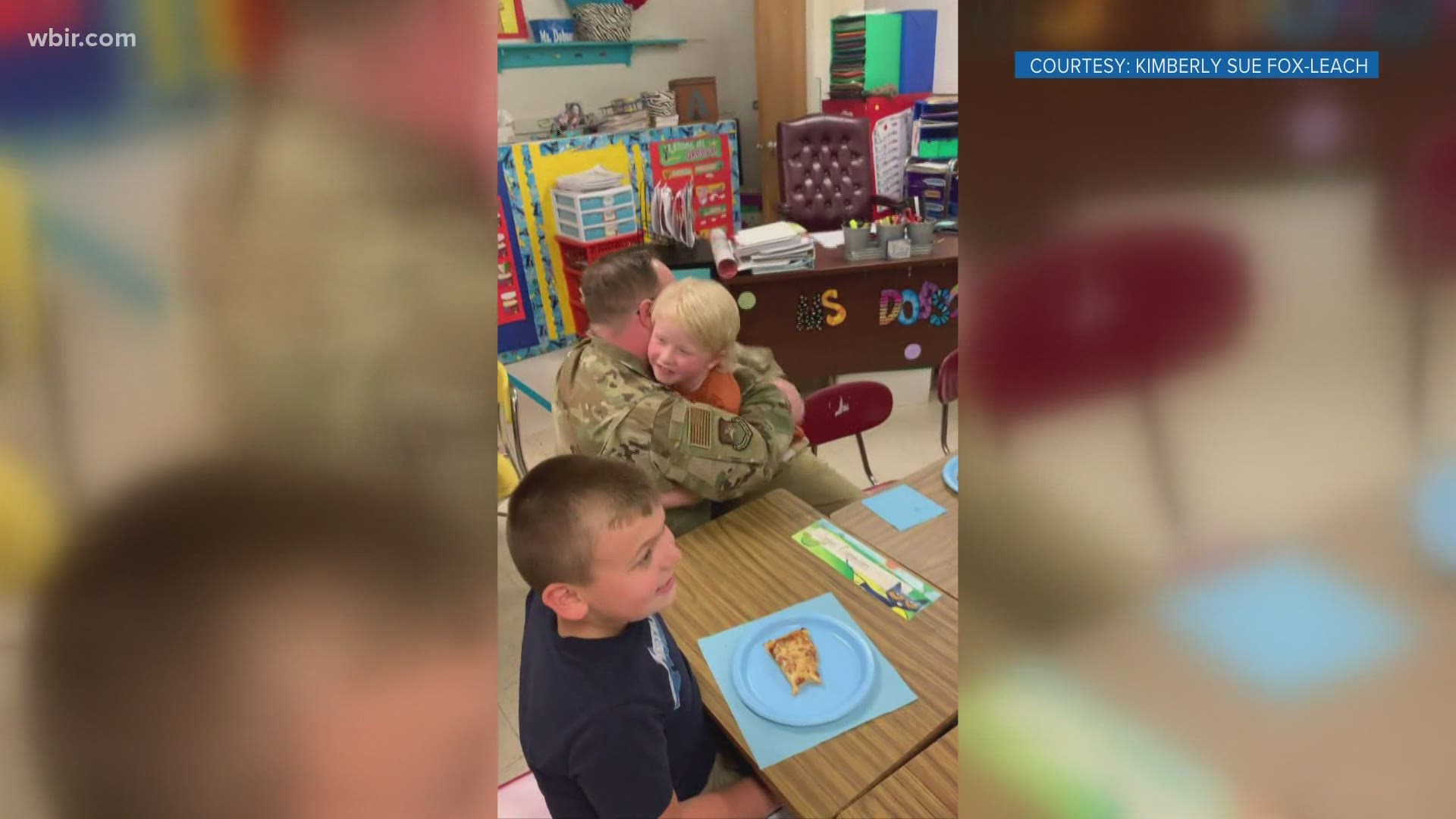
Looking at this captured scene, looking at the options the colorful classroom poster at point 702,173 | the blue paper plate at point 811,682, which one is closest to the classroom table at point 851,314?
the colorful classroom poster at point 702,173

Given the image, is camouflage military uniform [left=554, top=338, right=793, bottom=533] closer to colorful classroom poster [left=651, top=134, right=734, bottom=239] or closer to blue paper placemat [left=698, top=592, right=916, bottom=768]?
blue paper placemat [left=698, top=592, right=916, bottom=768]

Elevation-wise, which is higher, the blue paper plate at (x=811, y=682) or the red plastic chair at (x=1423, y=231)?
the red plastic chair at (x=1423, y=231)

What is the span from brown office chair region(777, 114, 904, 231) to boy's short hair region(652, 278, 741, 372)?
2767 mm

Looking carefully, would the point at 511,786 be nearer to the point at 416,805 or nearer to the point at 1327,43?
the point at 416,805

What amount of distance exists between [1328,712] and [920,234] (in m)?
3.28

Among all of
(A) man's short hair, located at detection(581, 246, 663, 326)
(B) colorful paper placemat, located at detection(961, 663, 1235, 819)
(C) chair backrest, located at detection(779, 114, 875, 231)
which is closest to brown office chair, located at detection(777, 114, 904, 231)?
(C) chair backrest, located at detection(779, 114, 875, 231)

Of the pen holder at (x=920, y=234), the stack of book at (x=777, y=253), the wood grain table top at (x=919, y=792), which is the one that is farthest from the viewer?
the pen holder at (x=920, y=234)

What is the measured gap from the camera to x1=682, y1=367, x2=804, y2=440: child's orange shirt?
1951mm

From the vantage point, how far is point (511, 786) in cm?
147

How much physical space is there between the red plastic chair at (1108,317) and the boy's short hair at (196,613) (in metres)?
0.21

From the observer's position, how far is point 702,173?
4.82 meters

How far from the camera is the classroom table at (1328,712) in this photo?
0.34m

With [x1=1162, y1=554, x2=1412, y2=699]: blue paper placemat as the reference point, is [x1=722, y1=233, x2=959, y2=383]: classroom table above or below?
below

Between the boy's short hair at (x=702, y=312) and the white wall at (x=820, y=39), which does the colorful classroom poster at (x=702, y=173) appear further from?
the boy's short hair at (x=702, y=312)
